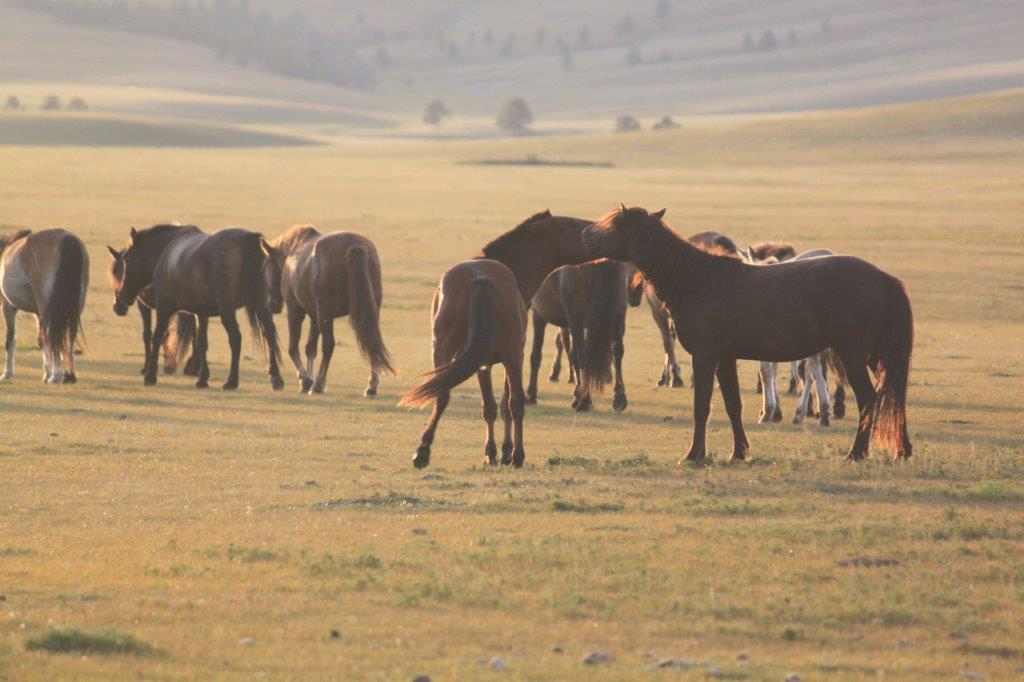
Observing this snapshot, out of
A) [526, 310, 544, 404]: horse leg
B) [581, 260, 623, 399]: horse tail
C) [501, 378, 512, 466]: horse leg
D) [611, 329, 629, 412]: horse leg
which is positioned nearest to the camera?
[501, 378, 512, 466]: horse leg

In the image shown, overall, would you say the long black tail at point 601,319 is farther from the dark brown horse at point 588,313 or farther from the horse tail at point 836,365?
the horse tail at point 836,365

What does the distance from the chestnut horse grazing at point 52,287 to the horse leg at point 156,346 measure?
849mm

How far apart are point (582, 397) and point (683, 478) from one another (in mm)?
4926

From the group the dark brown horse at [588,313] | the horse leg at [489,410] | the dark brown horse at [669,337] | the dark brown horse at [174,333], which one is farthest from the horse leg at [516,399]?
the dark brown horse at [174,333]

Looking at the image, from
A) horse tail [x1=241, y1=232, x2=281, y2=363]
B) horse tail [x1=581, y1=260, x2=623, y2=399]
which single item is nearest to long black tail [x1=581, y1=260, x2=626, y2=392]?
horse tail [x1=581, y1=260, x2=623, y2=399]

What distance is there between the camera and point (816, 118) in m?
101

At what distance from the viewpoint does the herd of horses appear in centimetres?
1112

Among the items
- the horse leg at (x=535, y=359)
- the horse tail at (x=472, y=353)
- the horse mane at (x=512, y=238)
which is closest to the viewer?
the horse tail at (x=472, y=353)

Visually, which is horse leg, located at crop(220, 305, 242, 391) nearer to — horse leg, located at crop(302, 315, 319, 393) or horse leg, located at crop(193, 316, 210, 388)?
horse leg, located at crop(193, 316, 210, 388)

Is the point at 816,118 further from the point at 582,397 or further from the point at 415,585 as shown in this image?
the point at 415,585

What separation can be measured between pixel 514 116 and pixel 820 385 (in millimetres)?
126867

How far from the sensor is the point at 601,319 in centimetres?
1515

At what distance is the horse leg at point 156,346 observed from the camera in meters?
17.6

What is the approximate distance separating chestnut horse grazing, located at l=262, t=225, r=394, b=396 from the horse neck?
472 centimetres
